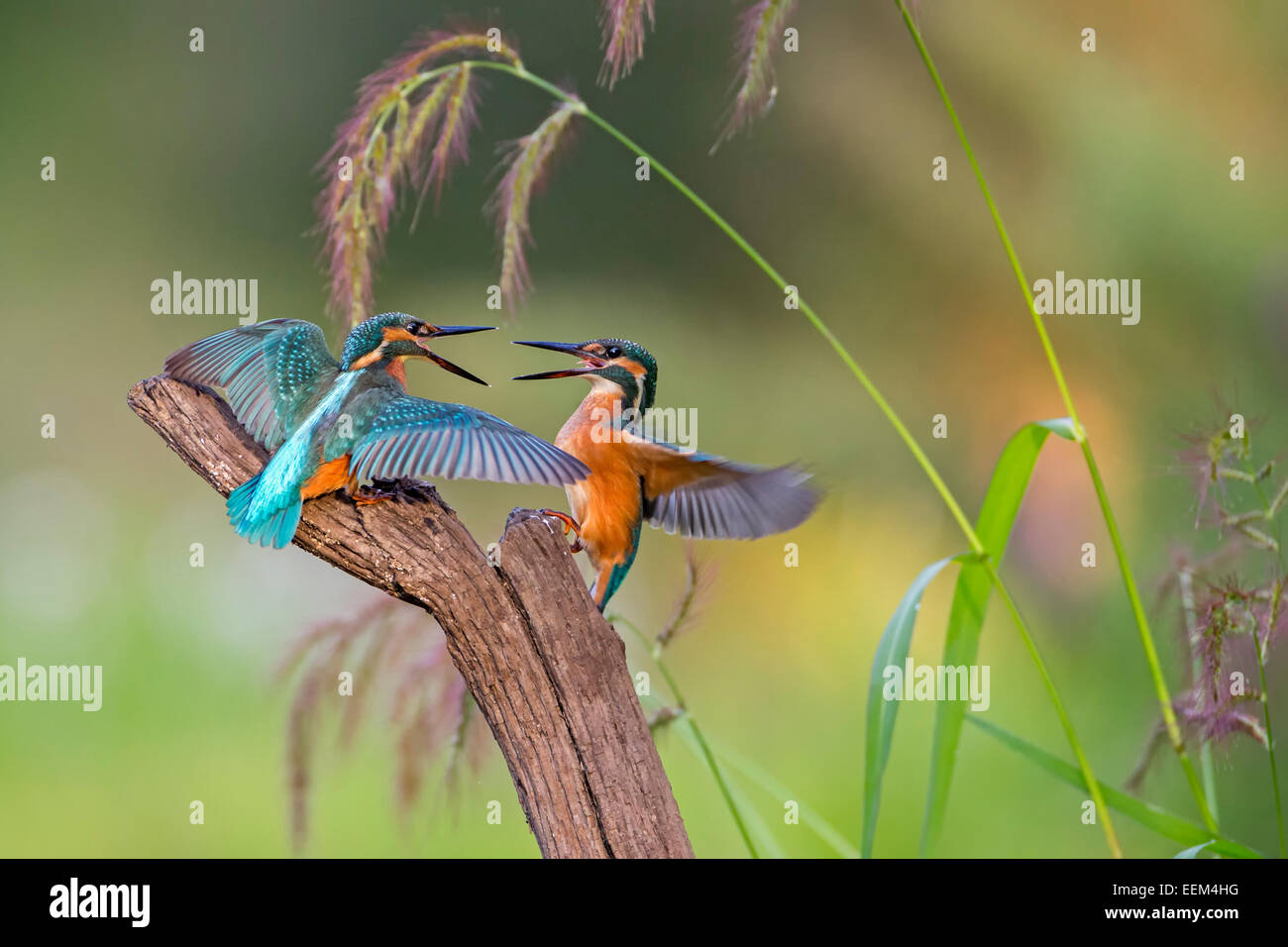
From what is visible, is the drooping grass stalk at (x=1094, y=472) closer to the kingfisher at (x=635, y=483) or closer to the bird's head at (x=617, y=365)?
the kingfisher at (x=635, y=483)

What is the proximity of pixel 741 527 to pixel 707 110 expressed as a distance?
1955 millimetres

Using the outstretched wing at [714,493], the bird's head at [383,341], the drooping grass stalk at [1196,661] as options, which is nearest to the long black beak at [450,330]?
the bird's head at [383,341]

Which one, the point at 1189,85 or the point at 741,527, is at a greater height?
the point at 1189,85

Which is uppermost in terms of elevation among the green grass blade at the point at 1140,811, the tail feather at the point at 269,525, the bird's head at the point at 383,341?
the bird's head at the point at 383,341

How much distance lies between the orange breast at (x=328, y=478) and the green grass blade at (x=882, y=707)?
1.47ft

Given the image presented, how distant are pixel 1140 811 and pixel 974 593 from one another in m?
0.23

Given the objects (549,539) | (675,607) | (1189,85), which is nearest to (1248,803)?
(1189,85)

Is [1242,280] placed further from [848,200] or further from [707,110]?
[707,110]

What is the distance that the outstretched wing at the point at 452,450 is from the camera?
2.50ft

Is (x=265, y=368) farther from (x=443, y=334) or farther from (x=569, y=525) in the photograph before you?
(x=569, y=525)

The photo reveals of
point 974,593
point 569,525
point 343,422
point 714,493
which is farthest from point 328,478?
point 974,593

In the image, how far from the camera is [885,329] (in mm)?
2768

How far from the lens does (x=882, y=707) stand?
0.90m

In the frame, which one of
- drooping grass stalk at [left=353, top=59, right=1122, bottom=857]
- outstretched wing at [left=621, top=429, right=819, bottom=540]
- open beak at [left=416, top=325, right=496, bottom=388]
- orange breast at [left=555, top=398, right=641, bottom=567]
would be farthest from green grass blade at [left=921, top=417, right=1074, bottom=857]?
open beak at [left=416, top=325, right=496, bottom=388]
